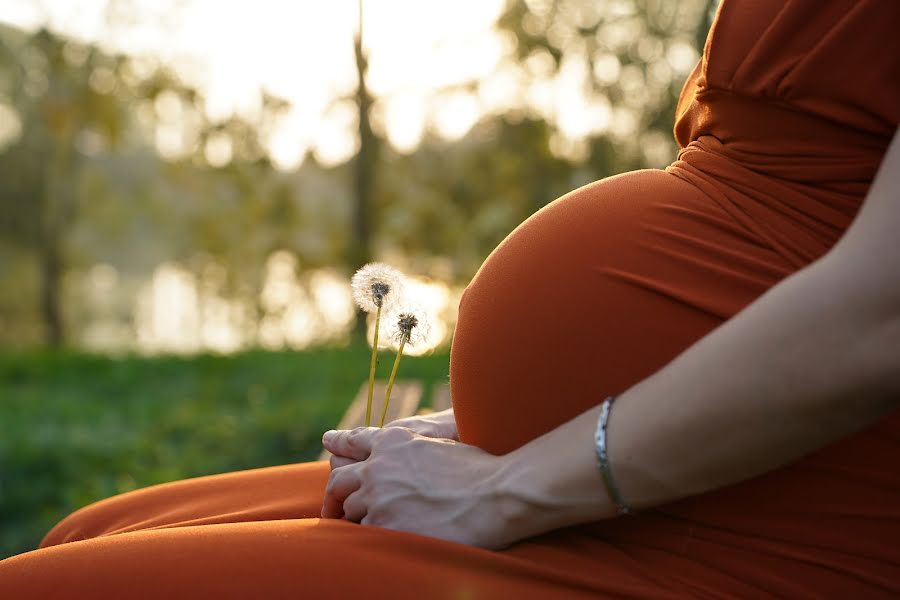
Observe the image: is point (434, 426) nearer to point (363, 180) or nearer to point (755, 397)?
point (755, 397)

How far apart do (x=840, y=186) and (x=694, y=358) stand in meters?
0.30

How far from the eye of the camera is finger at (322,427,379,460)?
45.0 inches

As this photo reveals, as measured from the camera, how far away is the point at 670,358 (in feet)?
3.35

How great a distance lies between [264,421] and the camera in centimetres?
484

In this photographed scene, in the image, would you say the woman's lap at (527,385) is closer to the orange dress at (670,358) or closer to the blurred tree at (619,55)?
the orange dress at (670,358)

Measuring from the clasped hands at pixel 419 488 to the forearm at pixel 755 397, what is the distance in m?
0.04

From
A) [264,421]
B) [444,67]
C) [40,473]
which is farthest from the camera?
[444,67]

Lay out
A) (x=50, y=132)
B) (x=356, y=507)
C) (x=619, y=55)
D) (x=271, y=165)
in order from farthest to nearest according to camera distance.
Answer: (x=50, y=132) → (x=271, y=165) → (x=619, y=55) → (x=356, y=507)

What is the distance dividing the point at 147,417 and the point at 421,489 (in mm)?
4609

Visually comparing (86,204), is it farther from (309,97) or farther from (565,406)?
(565,406)

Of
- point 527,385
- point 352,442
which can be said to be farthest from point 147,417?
point 527,385

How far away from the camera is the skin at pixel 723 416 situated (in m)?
0.81

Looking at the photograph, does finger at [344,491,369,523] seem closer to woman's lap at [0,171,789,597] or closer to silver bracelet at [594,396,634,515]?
woman's lap at [0,171,789,597]

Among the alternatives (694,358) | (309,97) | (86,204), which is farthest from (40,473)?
(86,204)
